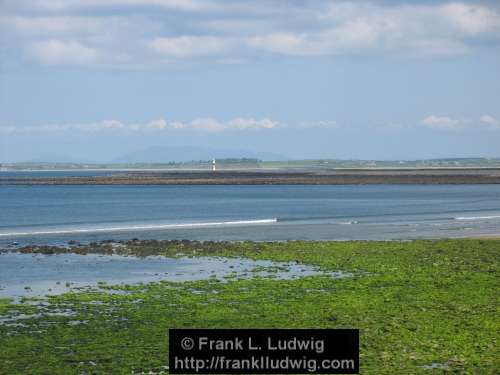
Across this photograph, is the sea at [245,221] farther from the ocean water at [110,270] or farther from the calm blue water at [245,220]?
the ocean water at [110,270]

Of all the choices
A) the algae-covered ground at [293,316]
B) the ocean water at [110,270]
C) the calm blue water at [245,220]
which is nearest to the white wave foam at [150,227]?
the calm blue water at [245,220]

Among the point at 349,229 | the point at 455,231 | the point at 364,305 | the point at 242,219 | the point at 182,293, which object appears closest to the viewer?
the point at 364,305

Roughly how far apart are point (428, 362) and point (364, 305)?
22.5 ft

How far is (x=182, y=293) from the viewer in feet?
95.5

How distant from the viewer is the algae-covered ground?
63.9ft

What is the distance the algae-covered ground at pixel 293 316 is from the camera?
19.5 m

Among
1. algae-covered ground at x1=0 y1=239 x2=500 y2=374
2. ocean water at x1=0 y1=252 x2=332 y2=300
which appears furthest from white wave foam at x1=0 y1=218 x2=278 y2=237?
algae-covered ground at x1=0 y1=239 x2=500 y2=374

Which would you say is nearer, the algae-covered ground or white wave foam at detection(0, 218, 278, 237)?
the algae-covered ground

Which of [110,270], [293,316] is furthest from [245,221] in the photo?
[293,316]

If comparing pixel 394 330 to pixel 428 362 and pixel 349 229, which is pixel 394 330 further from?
pixel 349 229

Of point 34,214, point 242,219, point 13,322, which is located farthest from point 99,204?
point 13,322

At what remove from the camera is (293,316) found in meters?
24.4

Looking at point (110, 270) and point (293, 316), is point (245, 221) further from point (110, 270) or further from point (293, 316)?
point (293, 316)

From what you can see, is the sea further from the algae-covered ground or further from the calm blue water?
the algae-covered ground
